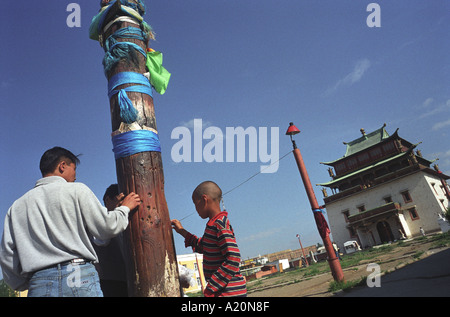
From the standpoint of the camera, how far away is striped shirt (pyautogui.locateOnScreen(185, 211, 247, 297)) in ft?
6.01

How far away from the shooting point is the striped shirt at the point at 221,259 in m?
1.83

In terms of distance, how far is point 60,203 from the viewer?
1.59 metres

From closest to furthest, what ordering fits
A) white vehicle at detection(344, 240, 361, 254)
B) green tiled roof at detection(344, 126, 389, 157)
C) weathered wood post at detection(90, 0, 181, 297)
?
weathered wood post at detection(90, 0, 181, 297) < white vehicle at detection(344, 240, 361, 254) < green tiled roof at detection(344, 126, 389, 157)

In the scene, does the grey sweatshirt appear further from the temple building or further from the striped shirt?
the temple building

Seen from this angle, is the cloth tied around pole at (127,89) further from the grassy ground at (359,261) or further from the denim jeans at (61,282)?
the grassy ground at (359,261)

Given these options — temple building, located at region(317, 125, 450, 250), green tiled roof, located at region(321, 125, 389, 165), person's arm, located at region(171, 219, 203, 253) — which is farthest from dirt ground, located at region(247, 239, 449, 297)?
green tiled roof, located at region(321, 125, 389, 165)

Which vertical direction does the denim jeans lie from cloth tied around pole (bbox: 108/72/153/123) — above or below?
below

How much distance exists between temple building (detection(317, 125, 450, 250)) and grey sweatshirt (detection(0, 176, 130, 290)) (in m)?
32.0

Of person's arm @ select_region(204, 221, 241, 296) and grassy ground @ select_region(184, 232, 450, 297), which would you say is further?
grassy ground @ select_region(184, 232, 450, 297)

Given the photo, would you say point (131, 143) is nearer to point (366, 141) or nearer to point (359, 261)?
point (359, 261)

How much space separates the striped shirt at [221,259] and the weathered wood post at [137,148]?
0.30m

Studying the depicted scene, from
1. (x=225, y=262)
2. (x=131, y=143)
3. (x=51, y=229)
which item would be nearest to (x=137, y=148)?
(x=131, y=143)

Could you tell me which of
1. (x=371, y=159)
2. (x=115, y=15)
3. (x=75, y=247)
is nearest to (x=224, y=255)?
(x=75, y=247)
